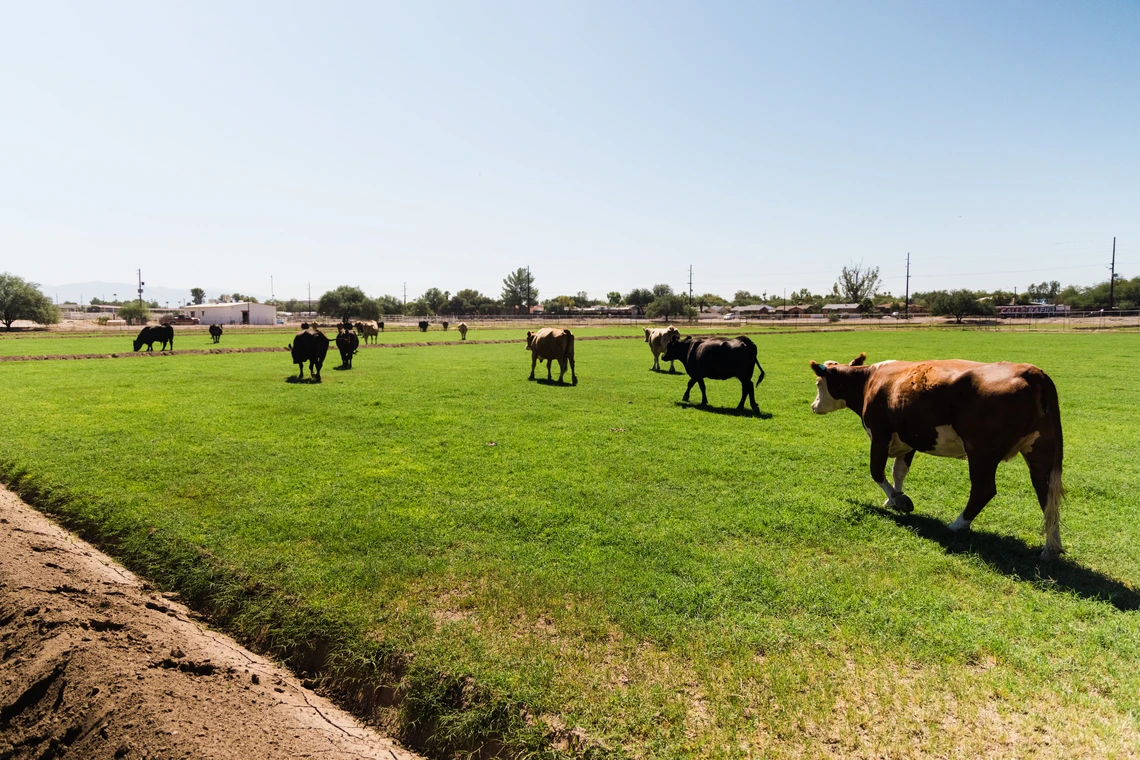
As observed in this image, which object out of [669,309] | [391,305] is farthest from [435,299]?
[669,309]

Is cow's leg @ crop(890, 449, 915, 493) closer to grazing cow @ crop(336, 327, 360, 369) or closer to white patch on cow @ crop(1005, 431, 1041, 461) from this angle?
white patch on cow @ crop(1005, 431, 1041, 461)

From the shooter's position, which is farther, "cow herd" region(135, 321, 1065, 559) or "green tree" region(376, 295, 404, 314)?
"green tree" region(376, 295, 404, 314)

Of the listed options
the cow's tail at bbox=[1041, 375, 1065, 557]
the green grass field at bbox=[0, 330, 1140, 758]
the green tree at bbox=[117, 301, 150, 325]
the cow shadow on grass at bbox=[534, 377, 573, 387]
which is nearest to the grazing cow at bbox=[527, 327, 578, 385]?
the cow shadow on grass at bbox=[534, 377, 573, 387]

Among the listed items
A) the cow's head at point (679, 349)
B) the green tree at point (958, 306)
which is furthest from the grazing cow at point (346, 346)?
the green tree at point (958, 306)

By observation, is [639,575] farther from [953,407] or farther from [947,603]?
[953,407]

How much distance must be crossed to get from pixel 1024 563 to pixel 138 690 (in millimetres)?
7335

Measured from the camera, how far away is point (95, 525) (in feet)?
22.6

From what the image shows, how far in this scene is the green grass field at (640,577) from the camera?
12.0ft

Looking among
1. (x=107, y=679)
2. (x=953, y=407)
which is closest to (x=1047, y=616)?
(x=953, y=407)

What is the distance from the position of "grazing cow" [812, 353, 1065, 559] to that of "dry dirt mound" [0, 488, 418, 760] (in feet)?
18.7

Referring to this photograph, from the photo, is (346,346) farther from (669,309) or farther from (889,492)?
(669,309)

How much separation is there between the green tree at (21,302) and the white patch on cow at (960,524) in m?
86.3

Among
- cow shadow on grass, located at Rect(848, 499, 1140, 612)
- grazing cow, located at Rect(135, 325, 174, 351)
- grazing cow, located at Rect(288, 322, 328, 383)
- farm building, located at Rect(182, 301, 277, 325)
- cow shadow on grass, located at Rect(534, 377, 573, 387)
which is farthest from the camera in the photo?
farm building, located at Rect(182, 301, 277, 325)

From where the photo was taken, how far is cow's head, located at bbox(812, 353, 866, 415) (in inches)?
309
